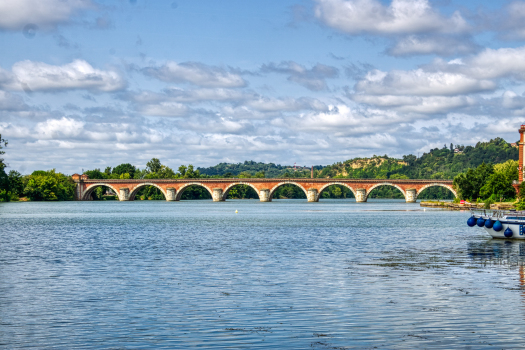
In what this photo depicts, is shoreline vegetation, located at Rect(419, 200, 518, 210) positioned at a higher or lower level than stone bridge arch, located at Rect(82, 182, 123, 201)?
lower

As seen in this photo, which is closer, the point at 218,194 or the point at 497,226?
the point at 497,226

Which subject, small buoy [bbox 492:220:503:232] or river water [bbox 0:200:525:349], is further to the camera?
small buoy [bbox 492:220:503:232]

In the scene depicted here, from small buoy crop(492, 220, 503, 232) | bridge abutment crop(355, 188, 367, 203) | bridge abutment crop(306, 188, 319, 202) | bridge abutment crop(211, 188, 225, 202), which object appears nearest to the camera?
small buoy crop(492, 220, 503, 232)

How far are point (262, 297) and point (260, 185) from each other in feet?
456

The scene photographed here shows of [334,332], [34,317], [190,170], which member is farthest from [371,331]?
[190,170]

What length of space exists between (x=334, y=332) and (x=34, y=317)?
850 cm

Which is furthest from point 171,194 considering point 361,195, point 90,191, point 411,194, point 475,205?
point 475,205

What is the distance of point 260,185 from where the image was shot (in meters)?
160

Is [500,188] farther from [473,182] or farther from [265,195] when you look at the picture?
[265,195]

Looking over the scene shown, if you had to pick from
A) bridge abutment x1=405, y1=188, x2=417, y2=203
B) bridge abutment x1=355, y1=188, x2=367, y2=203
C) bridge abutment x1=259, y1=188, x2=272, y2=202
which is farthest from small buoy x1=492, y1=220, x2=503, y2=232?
bridge abutment x1=259, y1=188, x2=272, y2=202

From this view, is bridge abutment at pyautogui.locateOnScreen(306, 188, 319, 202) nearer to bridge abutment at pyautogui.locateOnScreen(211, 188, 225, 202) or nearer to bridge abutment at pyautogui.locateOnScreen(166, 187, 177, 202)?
bridge abutment at pyautogui.locateOnScreen(211, 188, 225, 202)

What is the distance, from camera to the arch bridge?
490ft

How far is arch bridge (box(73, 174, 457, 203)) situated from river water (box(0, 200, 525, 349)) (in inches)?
4347

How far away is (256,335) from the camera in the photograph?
1603 centimetres
